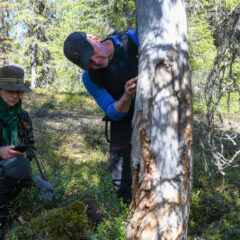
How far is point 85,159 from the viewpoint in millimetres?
6109

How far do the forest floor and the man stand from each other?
0.56 metres

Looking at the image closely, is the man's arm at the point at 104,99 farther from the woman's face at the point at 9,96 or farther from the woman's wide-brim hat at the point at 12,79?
the woman's face at the point at 9,96

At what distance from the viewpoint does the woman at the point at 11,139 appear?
3.43 m

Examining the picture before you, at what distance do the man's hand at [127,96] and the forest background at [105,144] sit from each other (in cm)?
90

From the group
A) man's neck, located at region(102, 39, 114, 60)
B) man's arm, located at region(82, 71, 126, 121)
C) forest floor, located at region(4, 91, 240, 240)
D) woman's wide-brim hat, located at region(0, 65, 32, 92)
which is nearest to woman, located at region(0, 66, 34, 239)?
woman's wide-brim hat, located at region(0, 65, 32, 92)

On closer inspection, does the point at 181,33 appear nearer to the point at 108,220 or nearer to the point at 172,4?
the point at 172,4


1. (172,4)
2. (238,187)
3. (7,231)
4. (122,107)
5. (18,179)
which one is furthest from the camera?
(238,187)

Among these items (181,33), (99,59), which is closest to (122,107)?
(99,59)

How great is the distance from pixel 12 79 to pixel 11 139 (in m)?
0.82

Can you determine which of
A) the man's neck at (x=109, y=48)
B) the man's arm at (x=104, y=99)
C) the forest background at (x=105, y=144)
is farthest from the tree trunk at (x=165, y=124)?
the man's neck at (x=109, y=48)

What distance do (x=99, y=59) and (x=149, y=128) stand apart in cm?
114

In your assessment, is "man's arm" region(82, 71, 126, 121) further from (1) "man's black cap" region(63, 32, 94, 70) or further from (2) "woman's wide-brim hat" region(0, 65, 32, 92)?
(2) "woman's wide-brim hat" region(0, 65, 32, 92)

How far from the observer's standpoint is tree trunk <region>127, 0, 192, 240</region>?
225 cm

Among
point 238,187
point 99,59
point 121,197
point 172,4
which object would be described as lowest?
point 238,187
